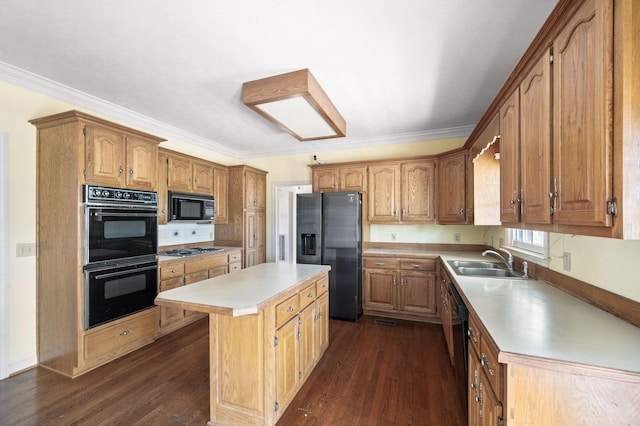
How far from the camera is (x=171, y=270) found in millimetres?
3193

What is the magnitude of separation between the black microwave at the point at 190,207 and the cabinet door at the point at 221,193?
0.17m

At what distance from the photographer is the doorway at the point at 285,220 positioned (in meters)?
4.93

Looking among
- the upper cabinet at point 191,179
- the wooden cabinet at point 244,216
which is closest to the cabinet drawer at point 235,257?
the wooden cabinet at point 244,216

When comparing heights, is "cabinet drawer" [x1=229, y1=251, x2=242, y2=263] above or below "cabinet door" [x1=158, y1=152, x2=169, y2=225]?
below

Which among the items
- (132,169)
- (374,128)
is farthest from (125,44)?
(374,128)

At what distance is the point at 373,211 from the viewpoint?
3959mm

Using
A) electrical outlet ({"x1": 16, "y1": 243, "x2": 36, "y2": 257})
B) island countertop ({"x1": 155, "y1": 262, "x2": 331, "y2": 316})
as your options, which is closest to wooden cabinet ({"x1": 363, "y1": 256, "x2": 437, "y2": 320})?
island countertop ({"x1": 155, "y1": 262, "x2": 331, "y2": 316})

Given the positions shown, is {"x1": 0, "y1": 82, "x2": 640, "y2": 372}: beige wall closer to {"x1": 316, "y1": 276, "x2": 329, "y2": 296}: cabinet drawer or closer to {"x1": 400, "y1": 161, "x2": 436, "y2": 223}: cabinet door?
{"x1": 400, "y1": 161, "x2": 436, "y2": 223}: cabinet door

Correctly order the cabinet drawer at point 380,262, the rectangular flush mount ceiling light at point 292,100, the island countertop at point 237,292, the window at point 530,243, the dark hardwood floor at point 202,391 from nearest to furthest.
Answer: the island countertop at point 237,292 → the dark hardwood floor at point 202,391 → the window at point 530,243 → the rectangular flush mount ceiling light at point 292,100 → the cabinet drawer at point 380,262

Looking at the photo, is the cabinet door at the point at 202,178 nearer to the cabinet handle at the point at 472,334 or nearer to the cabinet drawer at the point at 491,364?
the cabinet handle at the point at 472,334

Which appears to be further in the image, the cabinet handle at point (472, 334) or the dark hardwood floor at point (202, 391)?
the dark hardwood floor at point (202, 391)

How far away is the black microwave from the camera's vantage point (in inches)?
138

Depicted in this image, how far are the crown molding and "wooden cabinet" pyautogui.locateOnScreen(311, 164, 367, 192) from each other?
52 centimetres

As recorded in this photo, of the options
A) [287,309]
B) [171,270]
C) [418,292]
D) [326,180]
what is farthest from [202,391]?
[326,180]
